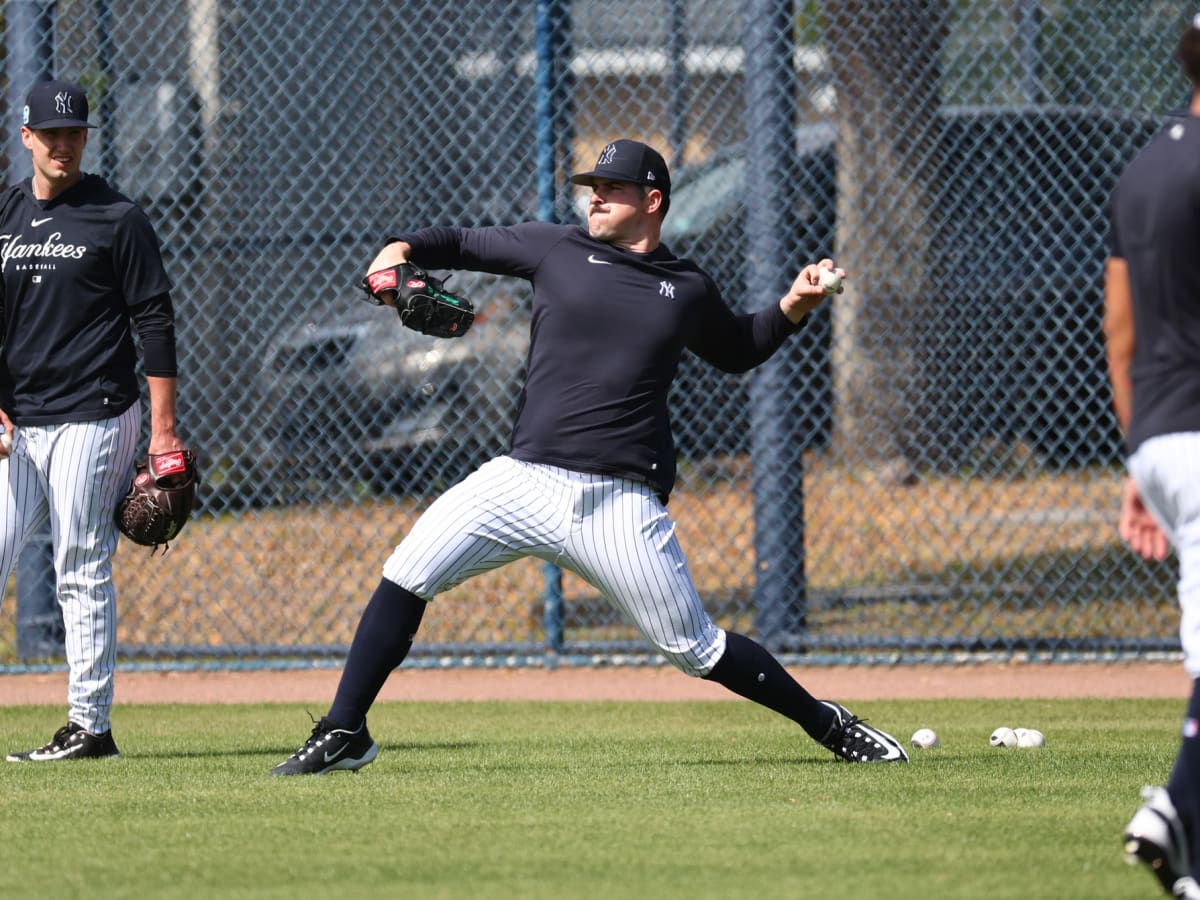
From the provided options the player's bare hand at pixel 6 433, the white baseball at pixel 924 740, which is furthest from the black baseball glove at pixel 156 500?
the white baseball at pixel 924 740

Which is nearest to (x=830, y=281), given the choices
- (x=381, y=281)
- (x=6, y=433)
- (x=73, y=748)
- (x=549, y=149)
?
(x=381, y=281)

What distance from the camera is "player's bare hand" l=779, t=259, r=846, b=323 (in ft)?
18.0

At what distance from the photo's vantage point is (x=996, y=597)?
931 centimetres

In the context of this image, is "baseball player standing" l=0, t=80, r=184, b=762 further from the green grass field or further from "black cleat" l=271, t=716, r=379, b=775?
"black cleat" l=271, t=716, r=379, b=775

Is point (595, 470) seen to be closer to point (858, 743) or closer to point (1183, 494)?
point (858, 743)

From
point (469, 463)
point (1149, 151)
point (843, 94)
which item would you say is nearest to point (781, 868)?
point (1149, 151)

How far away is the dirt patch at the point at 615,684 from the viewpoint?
7.99 meters

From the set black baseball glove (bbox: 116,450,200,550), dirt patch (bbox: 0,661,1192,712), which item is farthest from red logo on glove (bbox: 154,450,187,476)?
dirt patch (bbox: 0,661,1192,712)

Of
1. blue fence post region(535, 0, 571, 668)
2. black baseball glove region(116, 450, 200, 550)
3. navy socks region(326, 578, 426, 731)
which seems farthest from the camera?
blue fence post region(535, 0, 571, 668)

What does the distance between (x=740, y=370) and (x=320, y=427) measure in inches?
154

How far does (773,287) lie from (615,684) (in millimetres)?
1974

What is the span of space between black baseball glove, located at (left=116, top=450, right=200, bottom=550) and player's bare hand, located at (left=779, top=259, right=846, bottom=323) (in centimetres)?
201

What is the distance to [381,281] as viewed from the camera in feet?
17.5

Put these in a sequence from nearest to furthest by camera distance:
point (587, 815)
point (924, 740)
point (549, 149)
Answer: point (587, 815) < point (924, 740) < point (549, 149)
